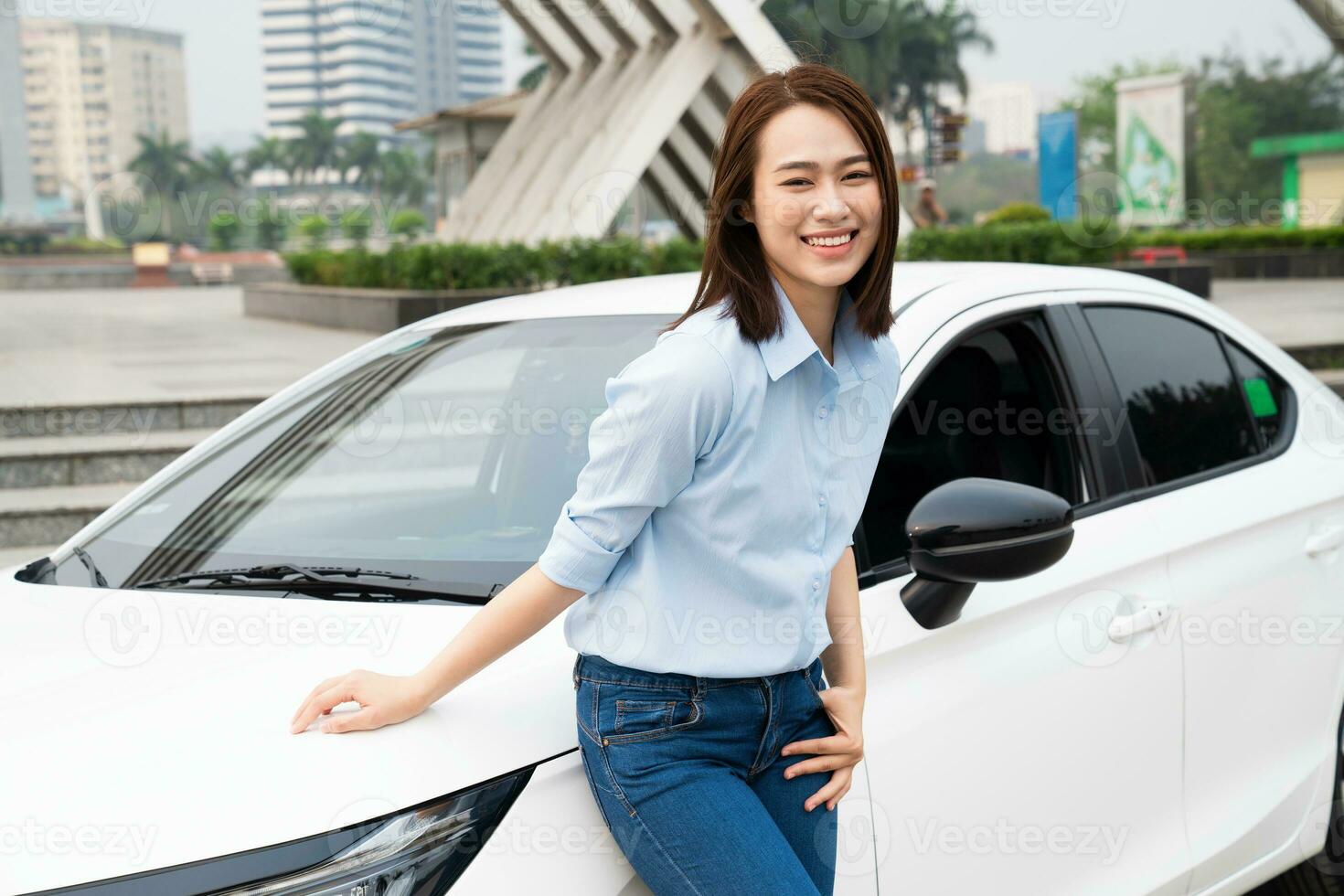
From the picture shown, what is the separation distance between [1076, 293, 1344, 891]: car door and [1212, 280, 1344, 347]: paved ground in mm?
8515

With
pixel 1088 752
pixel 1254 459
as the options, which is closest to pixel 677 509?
pixel 1088 752

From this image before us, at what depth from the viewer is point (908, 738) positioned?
6.77 feet

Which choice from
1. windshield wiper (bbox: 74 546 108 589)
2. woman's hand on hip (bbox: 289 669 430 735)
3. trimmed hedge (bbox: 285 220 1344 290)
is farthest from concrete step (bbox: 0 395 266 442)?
woman's hand on hip (bbox: 289 669 430 735)

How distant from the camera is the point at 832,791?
1.77 m

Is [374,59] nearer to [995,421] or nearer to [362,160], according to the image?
[362,160]

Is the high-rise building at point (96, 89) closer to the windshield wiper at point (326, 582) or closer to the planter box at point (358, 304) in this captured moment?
the planter box at point (358, 304)

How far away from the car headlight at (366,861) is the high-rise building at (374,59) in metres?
43.7

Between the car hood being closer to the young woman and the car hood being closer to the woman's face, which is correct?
the young woman

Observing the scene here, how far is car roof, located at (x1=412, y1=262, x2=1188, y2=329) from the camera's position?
2543mm

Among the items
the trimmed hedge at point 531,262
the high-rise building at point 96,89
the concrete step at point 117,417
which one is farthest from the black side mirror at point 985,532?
the high-rise building at point 96,89

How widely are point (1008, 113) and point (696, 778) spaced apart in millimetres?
86252

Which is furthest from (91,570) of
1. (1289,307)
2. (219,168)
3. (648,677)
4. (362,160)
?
(362,160)

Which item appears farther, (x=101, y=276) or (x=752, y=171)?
(x=101, y=276)

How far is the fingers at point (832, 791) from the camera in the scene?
5.72ft
